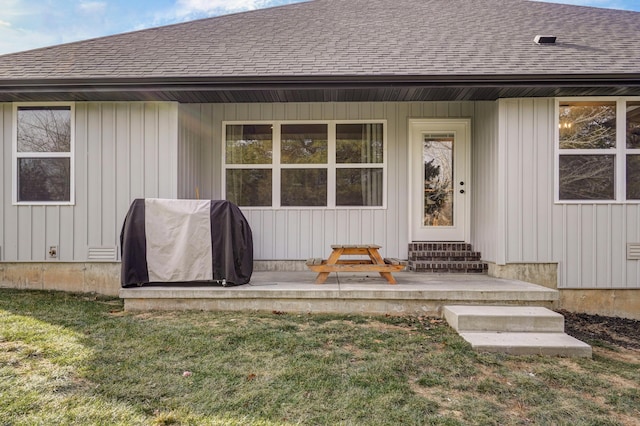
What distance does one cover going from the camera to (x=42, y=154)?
5.12 meters

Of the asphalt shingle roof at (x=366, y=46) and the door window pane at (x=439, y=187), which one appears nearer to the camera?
the asphalt shingle roof at (x=366, y=46)

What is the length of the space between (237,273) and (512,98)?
420 cm

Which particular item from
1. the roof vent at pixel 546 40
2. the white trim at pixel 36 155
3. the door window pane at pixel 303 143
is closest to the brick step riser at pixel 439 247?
the door window pane at pixel 303 143

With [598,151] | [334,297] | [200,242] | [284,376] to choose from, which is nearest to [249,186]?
[200,242]

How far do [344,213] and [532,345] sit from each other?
10.5ft

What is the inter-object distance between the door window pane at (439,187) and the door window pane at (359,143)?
755mm

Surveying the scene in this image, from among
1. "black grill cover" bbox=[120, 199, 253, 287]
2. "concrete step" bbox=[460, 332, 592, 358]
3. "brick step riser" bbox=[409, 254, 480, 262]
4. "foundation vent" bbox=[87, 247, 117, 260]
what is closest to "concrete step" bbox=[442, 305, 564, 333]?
"concrete step" bbox=[460, 332, 592, 358]

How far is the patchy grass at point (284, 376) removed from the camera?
6.94 feet

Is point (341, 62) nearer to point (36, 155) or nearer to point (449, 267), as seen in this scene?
point (449, 267)

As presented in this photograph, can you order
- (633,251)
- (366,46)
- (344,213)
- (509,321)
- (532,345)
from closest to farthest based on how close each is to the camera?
1. (532,345)
2. (509,321)
3. (633,251)
4. (366,46)
5. (344,213)

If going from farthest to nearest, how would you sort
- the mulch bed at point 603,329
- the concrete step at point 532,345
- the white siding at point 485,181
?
Answer: 1. the white siding at point 485,181
2. the mulch bed at point 603,329
3. the concrete step at point 532,345

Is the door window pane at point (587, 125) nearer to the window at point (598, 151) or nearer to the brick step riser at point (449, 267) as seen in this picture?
the window at point (598, 151)

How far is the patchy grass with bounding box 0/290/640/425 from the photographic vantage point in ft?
6.94

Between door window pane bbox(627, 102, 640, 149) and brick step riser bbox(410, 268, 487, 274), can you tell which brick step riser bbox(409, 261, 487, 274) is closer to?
brick step riser bbox(410, 268, 487, 274)
